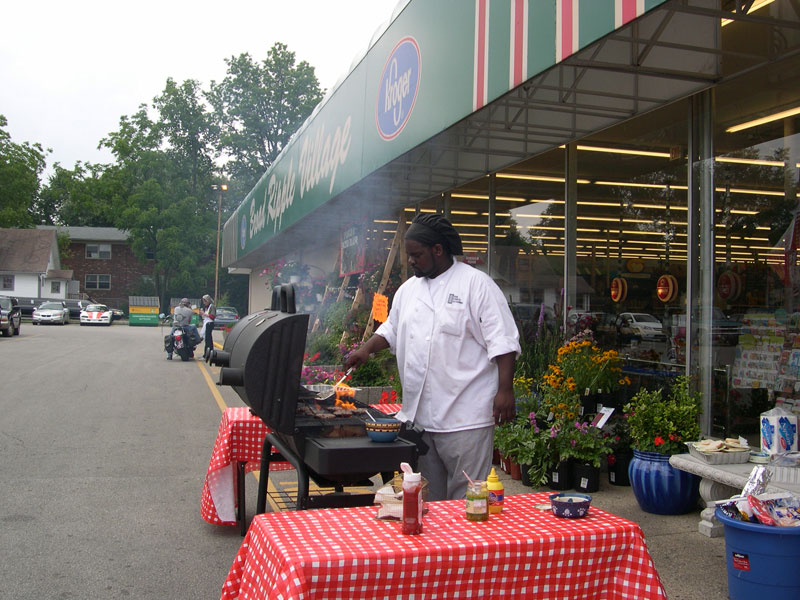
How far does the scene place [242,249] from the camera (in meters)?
25.0

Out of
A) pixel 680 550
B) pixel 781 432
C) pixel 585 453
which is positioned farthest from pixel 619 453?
pixel 781 432

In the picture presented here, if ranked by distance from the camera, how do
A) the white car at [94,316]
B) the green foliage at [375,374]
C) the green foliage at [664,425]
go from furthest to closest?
the white car at [94,316]
the green foliage at [375,374]
the green foliage at [664,425]

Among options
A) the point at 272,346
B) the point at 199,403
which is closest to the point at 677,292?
the point at 272,346

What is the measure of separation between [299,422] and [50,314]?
3945 centimetres

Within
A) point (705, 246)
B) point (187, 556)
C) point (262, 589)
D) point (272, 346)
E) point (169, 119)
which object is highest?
point (169, 119)

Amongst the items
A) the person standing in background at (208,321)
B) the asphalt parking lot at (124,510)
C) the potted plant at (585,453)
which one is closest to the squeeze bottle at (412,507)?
the asphalt parking lot at (124,510)

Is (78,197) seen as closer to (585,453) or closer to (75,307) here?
(75,307)

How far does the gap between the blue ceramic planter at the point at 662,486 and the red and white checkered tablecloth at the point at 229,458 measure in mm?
2688

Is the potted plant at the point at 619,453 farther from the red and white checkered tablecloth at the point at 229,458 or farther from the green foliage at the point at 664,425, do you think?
the red and white checkered tablecloth at the point at 229,458

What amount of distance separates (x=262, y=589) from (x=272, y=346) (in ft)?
3.79

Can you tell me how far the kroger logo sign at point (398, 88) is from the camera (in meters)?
7.51

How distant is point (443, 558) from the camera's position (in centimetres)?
239

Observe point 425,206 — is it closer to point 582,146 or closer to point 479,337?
point 582,146

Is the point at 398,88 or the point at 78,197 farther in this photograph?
the point at 78,197
